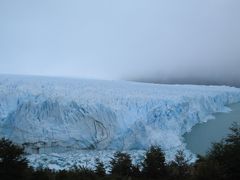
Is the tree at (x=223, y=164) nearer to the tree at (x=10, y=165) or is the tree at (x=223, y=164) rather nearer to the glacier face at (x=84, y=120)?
the tree at (x=10, y=165)

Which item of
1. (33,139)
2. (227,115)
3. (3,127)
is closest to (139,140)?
(33,139)

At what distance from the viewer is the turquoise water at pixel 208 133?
15.3 m

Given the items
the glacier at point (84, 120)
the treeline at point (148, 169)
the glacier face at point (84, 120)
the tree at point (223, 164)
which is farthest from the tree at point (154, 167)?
the glacier face at point (84, 120)

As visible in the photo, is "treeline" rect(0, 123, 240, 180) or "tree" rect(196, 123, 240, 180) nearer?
"treeline" rect(0, 123, 240, 180)

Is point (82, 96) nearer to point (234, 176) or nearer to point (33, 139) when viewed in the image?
point (33, 139)

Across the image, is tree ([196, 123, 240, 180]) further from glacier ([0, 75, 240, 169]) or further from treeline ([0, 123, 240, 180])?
glacier ([0, 75, 240, 169])

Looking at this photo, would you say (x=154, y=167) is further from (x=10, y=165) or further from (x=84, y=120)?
(x=84, y=120)

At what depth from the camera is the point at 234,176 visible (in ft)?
24.6

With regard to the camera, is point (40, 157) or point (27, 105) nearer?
point (40, 157)

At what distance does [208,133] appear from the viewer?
705 inches

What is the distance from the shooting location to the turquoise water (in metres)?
15.3

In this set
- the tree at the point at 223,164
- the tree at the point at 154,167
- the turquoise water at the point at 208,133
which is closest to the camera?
the tree at the point at 223,164

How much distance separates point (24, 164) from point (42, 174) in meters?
0.46

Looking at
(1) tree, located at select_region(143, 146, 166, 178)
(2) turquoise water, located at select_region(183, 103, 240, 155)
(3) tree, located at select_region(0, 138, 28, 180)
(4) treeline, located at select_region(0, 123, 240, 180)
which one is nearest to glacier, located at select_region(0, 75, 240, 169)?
(2) turquoise water, located at select_region(183, 103, 240, 155)
